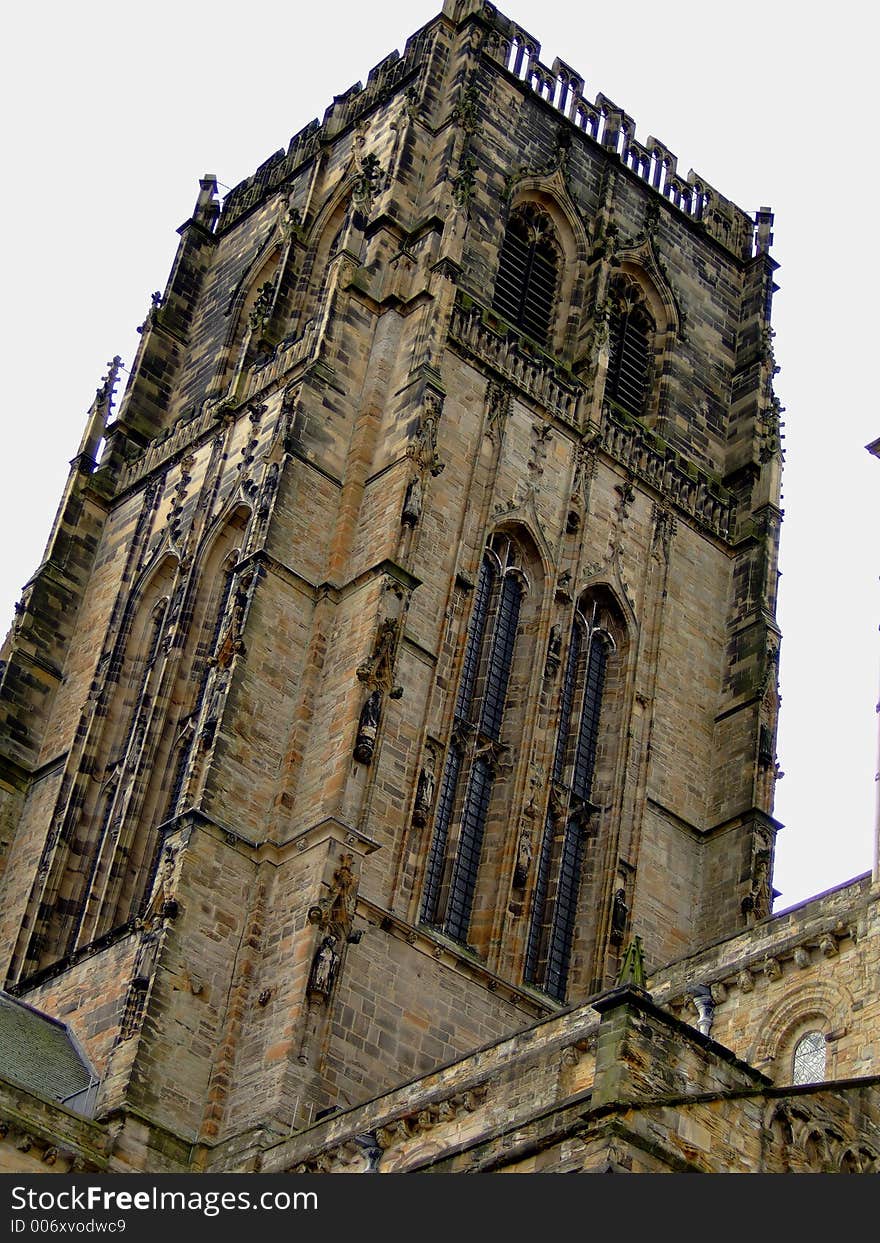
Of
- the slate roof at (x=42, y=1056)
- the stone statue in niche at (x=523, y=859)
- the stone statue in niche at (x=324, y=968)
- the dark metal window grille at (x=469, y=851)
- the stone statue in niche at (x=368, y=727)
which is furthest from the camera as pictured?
the stone statue in niche at (x=523, y=859)

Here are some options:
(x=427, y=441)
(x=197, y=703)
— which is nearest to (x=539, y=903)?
(x=197, y=703)

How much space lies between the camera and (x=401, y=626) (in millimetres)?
37062

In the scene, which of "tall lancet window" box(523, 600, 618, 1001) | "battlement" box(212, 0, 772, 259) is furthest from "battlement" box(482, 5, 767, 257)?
"tall lancet window" box(523, 600, 618, 1001)

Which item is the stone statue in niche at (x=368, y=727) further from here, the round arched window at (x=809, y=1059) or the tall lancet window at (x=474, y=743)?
the round arched window at (x=809, y=1059)

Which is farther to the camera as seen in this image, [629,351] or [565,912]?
[629,351]

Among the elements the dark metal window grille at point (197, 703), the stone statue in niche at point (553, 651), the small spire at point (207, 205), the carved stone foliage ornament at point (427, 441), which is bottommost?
the dark metal window grille at point (197, 703)

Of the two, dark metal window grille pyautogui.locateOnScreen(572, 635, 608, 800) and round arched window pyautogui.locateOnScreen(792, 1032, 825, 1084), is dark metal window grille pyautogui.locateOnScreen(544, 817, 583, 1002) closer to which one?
dark metal window grille pyautogui.locateOnScreen(572, 635, 608, 800)

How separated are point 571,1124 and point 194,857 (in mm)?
11782

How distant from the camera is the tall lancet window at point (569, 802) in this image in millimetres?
37969

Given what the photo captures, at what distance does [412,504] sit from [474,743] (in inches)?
161

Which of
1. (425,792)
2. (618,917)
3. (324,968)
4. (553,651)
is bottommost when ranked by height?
(324,968)

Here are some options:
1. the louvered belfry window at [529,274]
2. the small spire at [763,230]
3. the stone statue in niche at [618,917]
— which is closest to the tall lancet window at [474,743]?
the stone statue in niche at [618,917]

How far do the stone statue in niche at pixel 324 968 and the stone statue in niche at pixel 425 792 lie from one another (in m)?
3.56

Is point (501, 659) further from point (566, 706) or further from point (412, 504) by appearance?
point (412, 504)
